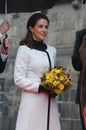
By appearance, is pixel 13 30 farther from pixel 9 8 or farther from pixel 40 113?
pixel 40 113

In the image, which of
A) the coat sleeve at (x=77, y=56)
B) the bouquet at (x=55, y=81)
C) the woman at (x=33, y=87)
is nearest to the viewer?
the coat sleeve at (x=77, y=56)

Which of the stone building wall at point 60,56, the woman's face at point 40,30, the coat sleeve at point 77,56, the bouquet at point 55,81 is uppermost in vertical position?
the woman's face at point 40,30

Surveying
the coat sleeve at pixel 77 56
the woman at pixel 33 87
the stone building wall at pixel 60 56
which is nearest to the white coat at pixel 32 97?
the woman at pixel 33 87

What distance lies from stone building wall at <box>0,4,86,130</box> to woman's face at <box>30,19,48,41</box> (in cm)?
550

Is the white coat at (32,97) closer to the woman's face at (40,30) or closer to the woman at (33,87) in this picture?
the woman at (33,87)

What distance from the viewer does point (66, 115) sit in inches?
460

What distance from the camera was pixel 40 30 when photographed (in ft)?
19.2

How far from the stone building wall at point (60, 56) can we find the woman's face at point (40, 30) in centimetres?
550

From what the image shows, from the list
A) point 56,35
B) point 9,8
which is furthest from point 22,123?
point 56,35

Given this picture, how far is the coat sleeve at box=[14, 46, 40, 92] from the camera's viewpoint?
5723 mm

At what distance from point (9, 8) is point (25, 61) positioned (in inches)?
40.6

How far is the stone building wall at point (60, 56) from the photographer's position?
11.6 meters

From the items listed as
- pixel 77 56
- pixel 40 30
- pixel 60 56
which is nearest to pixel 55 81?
pixel 77 56

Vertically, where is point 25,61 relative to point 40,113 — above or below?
above
